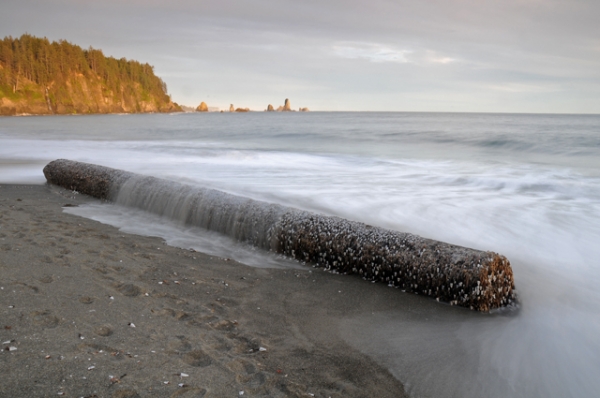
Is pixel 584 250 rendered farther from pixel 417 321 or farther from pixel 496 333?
pixel 417 321

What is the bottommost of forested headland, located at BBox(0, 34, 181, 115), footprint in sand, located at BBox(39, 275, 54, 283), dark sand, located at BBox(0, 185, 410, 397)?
dark sand, located at BBox(0, 185, 410, 397)

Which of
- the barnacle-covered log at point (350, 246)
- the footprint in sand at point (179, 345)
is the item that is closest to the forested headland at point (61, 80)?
the barnacle-covered log at point (350, 246)

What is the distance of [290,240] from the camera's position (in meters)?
4.18

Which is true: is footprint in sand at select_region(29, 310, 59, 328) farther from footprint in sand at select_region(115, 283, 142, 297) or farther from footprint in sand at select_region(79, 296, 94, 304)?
footprint in sand at select_region(115, 283, 142, 297)

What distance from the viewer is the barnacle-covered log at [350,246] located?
3148 mm

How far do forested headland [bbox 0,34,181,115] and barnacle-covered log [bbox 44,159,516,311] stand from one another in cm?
8127

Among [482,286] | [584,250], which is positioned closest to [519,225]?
[584,250]

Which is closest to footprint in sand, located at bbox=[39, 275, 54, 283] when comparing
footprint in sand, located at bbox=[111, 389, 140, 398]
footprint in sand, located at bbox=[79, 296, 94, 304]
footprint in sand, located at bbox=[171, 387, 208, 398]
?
footprint in sand, located at bbox=[79, 296, 94, 304]

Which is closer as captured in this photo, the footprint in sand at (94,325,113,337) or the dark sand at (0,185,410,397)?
the dark sand at (0,185,410,397)

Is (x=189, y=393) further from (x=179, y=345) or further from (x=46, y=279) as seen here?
(x=46, y=279)

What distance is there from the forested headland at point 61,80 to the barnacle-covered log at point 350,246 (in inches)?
3199

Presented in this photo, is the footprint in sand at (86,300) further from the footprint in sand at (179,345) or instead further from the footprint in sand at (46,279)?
the footprint in sand at (179,345)

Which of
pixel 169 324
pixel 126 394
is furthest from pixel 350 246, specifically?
pixel 126 394

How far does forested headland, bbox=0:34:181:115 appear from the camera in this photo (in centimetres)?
7575
